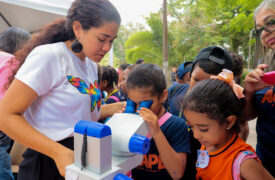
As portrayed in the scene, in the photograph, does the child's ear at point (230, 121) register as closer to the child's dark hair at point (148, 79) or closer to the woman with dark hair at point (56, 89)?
the child's dark hair at point (148, 79)

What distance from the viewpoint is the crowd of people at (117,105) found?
933 mm

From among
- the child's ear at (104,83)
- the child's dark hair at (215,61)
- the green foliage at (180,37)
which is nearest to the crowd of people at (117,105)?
the child's dark hair at (215,61)

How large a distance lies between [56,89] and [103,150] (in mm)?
567

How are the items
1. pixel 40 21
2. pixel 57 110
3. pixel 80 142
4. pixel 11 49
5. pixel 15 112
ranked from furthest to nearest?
pixel 40 21, pixel 11 49, pixel 57 110, pixel 15 112, pixel 80 142

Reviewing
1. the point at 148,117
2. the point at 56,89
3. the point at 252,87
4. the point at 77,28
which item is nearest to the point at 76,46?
the point at 77,28

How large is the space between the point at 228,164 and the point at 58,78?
1.03 m

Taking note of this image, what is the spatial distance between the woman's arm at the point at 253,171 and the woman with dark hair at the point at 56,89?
0.86 m

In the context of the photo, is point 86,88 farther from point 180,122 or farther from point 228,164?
point 228,164

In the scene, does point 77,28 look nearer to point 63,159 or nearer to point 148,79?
point 148,79

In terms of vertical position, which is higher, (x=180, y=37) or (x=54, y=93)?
(x=54, y=93)

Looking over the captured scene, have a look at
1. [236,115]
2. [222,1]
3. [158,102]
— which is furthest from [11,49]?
[222,1]

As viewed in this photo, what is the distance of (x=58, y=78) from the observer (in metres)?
1.01

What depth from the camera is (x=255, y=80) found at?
1.12 meters

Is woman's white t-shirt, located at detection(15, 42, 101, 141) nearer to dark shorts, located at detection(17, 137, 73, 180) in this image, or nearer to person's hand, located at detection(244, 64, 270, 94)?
dark shorts, located at detection(17, 137, 73, 180)
